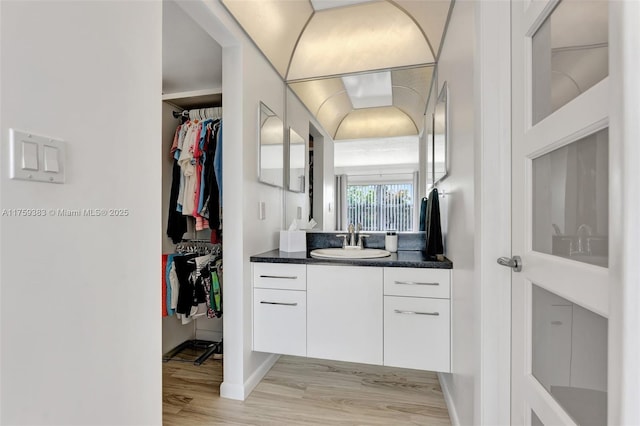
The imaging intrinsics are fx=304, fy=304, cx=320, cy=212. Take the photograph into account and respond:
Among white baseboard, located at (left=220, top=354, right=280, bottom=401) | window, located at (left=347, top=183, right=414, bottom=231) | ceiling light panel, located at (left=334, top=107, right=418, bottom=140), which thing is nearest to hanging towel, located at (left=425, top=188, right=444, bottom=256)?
window, located at (left=347, top=183, right=414, bottom=231)

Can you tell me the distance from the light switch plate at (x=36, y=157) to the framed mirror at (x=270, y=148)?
131cm

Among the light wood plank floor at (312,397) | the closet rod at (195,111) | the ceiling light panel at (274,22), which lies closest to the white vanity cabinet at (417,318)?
the light wood plank floor at (312,397)

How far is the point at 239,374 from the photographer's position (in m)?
1.88

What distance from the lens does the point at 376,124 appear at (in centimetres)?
241

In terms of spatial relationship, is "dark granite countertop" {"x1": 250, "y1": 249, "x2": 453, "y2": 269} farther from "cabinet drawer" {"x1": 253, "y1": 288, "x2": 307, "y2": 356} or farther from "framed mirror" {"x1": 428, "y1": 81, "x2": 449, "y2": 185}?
"framed mirror" {"x1": 428, "y1": 81, "x2": 449, "y2": 185}

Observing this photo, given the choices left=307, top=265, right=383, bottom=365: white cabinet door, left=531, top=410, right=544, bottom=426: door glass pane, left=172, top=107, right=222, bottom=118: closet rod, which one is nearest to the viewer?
left=531, top=410, right=544, bottom=426: door glass pane

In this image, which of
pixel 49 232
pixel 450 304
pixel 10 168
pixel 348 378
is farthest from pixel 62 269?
pixel 348 378

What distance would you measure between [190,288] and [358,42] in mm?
2258

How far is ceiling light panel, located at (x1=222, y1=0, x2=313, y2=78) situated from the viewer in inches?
73.0

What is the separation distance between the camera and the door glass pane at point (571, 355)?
66 centimetres

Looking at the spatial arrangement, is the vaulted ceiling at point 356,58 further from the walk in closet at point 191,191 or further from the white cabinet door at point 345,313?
the white cabinet door at point 345,313

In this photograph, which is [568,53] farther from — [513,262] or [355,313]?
[355,313]

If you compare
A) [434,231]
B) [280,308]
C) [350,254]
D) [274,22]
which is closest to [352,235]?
[350,254]

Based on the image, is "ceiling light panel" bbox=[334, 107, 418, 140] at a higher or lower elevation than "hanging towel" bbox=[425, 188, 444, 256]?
higher
